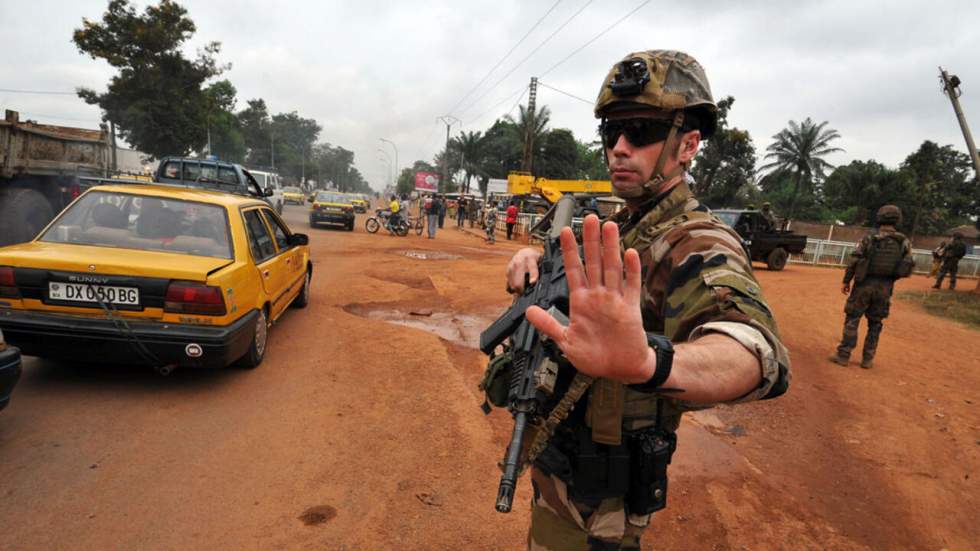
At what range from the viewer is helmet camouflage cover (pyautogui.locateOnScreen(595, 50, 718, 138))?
4.61 feet

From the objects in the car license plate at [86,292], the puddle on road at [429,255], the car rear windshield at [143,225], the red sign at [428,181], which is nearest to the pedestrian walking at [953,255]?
the puddle on road at [429,255]

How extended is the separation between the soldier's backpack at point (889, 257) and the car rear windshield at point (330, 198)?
57.0 feet

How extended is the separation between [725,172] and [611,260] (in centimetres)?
4313

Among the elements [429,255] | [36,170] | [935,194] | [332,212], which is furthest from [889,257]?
[935,194]

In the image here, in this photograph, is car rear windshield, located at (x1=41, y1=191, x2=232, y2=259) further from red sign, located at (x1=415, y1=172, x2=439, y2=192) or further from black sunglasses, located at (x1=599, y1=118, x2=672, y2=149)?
red sign, located at (x1=415, y1=172, x2=439, y2=192)

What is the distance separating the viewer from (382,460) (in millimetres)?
2992

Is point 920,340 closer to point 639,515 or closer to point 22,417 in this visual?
point 639,515

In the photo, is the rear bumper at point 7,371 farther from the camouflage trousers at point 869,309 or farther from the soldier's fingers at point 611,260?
the camouflage trousers at point 869,309

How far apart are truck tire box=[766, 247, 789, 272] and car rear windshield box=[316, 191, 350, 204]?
50.0ft

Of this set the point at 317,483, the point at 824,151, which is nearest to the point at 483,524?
the point at 317,483

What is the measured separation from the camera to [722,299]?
3.57 feet

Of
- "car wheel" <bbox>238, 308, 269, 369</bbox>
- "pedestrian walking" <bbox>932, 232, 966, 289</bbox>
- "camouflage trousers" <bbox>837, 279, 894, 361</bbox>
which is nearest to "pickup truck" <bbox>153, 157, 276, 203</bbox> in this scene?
"car wheel" <bbox>238, 308, 269, 369</bbox>

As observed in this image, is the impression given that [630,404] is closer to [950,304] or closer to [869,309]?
[869,309]

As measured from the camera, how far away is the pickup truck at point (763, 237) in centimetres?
1475
